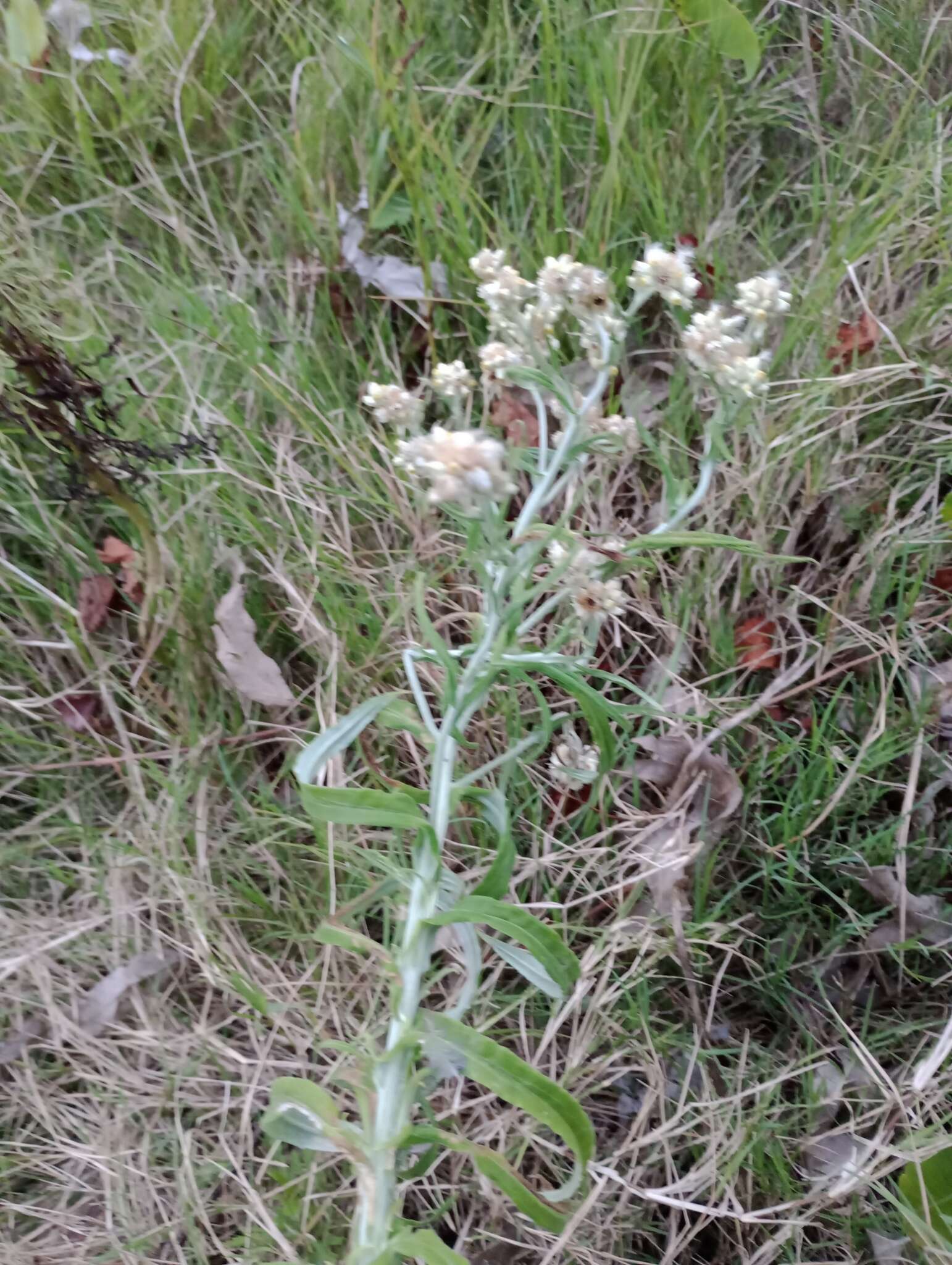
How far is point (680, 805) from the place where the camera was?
1.43 m

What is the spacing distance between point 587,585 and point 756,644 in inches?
28.0

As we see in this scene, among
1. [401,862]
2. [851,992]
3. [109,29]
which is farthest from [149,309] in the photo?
[851,992]

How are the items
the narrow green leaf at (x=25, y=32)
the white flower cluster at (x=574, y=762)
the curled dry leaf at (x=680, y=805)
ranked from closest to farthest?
the white flower cluster at (x=574, y=762)
the curled dry leaf at (x=680, y=805)
the narrow green leaf at (x=25, y=32)

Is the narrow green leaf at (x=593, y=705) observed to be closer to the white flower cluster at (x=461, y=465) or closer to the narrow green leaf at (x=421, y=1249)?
the white flower cluster at (x=461, y=465)

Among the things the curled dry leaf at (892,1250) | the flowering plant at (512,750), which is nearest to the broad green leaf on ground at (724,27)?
the flowering plant at (512,750)

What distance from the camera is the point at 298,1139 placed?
1.00 m

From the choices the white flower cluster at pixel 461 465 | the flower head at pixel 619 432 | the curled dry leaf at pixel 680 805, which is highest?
the white flower cluster at pixel 461 465

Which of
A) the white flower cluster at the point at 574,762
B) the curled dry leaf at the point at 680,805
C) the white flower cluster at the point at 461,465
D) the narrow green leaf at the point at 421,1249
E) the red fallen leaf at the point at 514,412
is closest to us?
the white flower cluster at the point at 461,465

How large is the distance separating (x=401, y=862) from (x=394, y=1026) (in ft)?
0.68

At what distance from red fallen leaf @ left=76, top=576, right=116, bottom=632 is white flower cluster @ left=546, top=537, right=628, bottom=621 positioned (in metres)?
0.96

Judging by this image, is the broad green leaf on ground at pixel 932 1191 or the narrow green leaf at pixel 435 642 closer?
the narrow green leaf at pixel 435 642

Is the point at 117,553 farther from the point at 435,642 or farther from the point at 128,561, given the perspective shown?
the point at 435,642

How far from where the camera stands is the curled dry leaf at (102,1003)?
4.68 ft

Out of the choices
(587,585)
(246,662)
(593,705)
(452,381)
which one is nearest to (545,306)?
(452,381)
